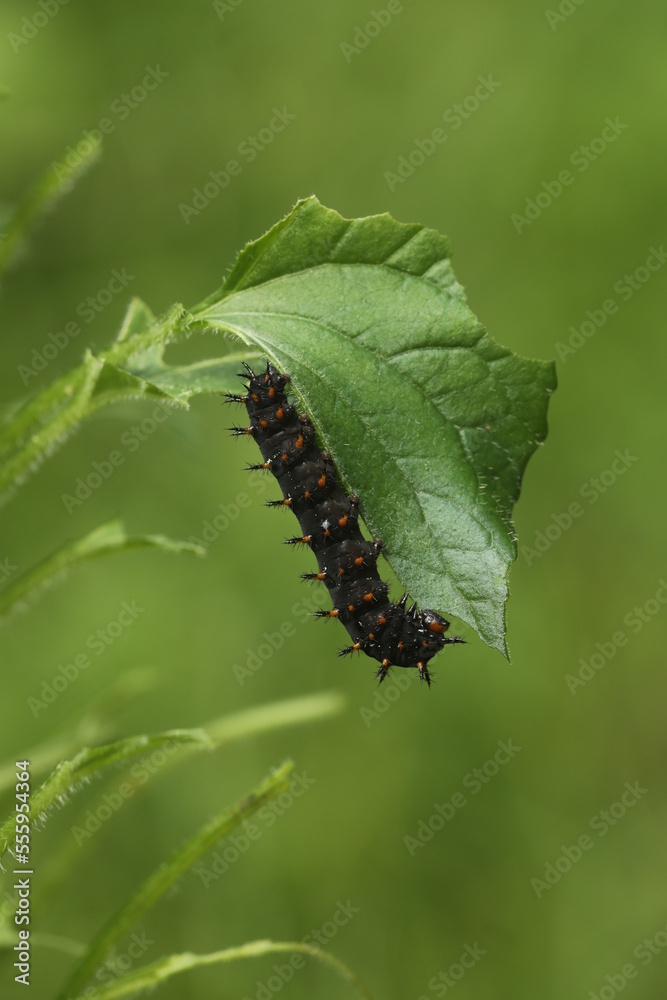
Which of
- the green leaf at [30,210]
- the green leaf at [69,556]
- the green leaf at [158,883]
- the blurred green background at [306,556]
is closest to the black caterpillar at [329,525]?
the green leaf at [69,556]

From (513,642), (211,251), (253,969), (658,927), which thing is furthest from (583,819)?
(211,251)

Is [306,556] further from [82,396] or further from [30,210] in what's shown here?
Result: [82,396]

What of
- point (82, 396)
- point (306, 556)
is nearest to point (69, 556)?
point (82, 396)

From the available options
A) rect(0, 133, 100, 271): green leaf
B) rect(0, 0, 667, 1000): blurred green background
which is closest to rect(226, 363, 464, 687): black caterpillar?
rect(0, 133, 100, 271): green leaf

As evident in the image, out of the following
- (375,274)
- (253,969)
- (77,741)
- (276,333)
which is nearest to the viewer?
(276,333)

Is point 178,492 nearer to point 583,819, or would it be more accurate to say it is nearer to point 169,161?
point 169,161

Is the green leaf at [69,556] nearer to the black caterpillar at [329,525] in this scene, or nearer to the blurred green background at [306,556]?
the black caterpillar at [329,525]
